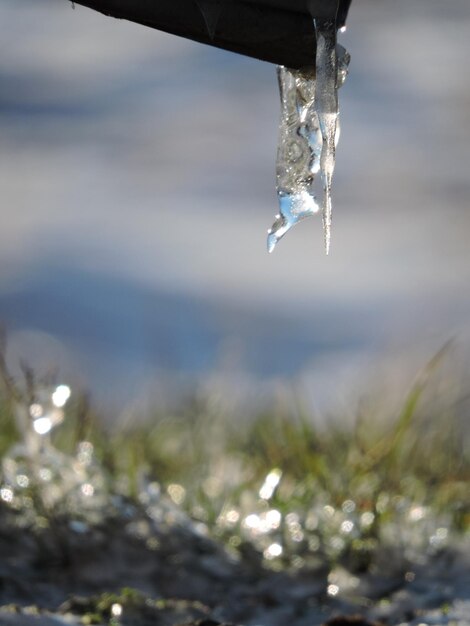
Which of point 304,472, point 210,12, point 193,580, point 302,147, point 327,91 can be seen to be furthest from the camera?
point 304,472

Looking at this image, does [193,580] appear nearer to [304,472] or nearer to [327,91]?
[304,472]

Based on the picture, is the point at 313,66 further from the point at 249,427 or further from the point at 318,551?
the point at 249,427

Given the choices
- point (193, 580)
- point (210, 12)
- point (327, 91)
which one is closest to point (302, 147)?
point (327, 91)

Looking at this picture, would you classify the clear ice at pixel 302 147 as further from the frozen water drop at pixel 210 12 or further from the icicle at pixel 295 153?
the frozen water drop at pixel 210 12

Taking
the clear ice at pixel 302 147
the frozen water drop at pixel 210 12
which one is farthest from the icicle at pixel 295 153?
the frozen water drop at pixel 210 12

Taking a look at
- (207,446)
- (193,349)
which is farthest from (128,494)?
(193,349)

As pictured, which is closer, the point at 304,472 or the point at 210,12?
the point at 210,12
